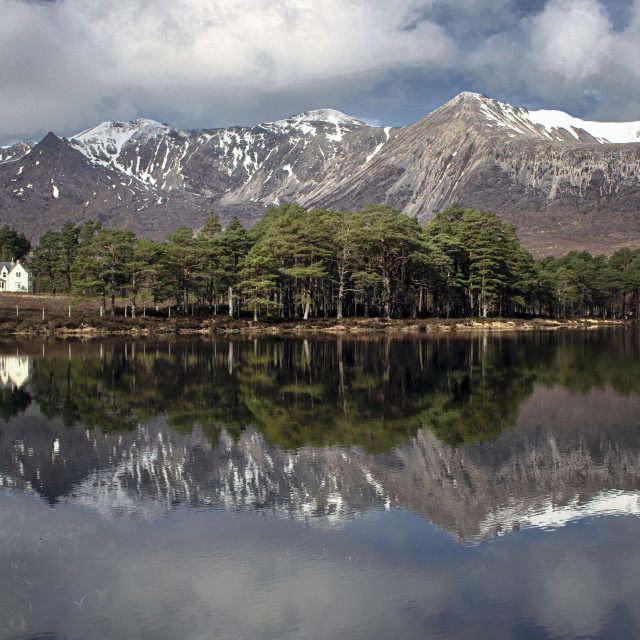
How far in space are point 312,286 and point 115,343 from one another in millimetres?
35942

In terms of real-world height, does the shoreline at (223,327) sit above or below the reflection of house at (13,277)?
below

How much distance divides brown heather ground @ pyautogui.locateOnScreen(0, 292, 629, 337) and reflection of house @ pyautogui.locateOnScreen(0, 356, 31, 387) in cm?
2949

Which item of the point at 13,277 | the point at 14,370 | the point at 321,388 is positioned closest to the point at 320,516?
the point at 321,388

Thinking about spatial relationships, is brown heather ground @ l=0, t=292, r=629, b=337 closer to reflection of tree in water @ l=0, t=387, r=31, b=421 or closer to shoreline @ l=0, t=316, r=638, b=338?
shoreline @ l=0, t=316, r=638, b=338

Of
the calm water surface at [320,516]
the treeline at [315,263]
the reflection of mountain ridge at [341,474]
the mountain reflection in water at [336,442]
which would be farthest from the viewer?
the treeline at [315,263]

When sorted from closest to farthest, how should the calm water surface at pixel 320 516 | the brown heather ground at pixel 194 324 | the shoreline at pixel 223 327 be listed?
the calm water surface at pixel 320 516 → the shoreline at pixel 223 327 → the brown heather ground at pixel 194 324

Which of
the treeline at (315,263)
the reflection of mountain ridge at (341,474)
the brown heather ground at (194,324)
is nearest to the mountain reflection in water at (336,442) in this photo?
the reflection of mountain ridge at (341,474)

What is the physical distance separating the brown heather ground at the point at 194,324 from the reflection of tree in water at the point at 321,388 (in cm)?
2642

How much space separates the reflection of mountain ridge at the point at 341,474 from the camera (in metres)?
12.5

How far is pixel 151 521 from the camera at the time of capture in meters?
11.8

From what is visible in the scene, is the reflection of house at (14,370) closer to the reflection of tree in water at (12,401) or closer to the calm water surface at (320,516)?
the reflection of tree in water at (12,401)

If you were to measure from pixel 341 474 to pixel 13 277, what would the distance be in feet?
468

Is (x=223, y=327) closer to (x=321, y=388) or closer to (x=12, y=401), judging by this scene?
(x=321, y=388)

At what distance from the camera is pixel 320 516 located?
11.9 metres
